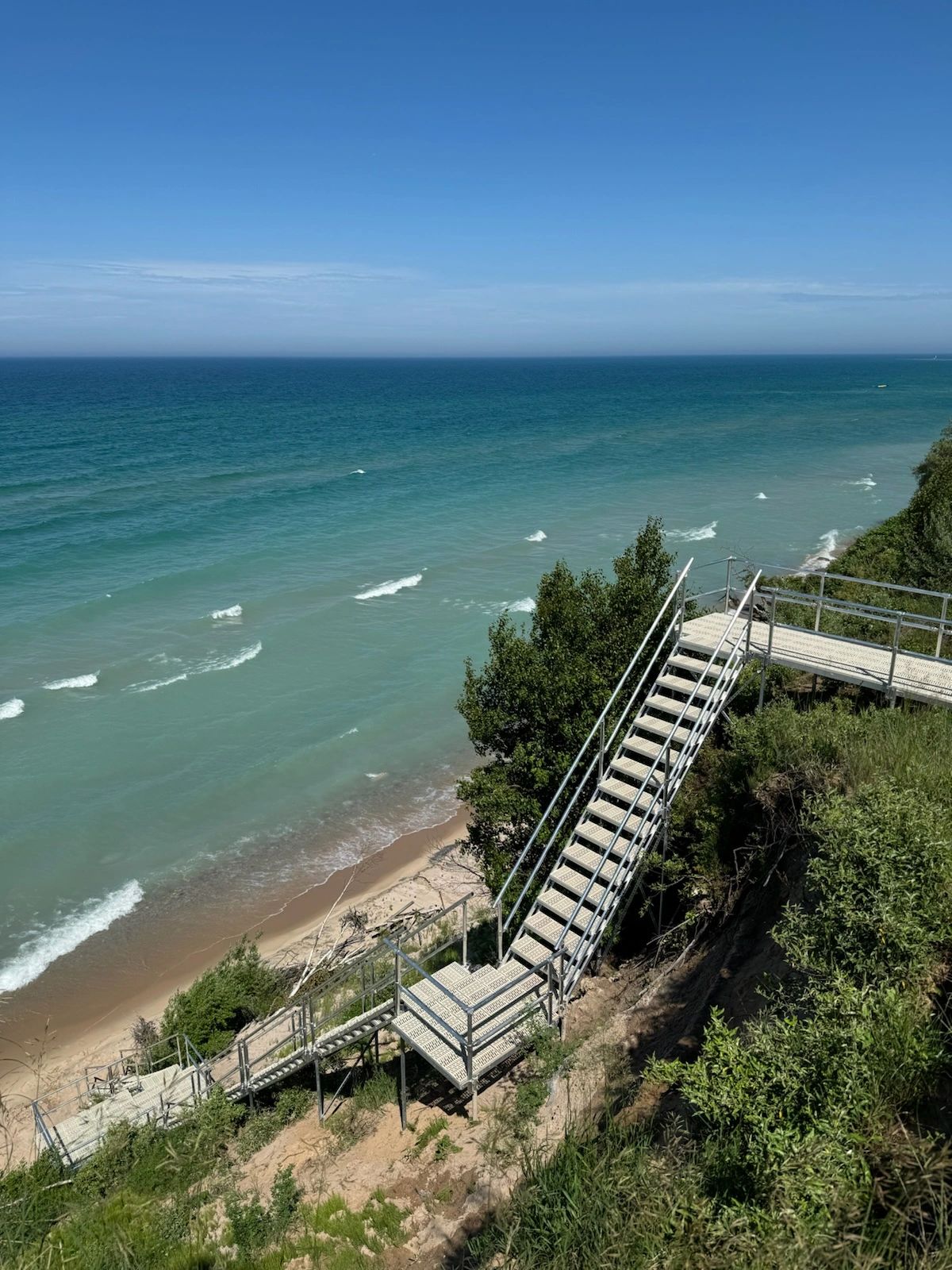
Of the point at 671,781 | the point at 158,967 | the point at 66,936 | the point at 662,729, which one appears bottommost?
the point at 158,967

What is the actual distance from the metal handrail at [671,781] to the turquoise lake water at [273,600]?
1134cm

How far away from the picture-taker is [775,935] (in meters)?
6.84

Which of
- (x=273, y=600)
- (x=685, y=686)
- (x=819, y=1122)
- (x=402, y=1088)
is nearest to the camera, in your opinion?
(x=819, y=1122)

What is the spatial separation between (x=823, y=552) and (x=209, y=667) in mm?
30743

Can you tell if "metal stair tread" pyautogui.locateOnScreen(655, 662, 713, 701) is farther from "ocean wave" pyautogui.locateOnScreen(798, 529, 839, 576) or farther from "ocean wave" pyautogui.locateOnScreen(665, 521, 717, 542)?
"ocean wave" pyautogui.locateOnScreen(665, 521, 717, 542)

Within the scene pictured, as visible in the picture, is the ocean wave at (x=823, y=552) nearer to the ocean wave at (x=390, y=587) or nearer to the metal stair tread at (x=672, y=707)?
the ocean wave at (x=390, y=587)

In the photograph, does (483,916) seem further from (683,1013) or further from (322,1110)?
(683,1013)

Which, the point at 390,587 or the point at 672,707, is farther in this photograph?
the point at 390,587

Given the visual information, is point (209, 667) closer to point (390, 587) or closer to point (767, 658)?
point (390, 587)

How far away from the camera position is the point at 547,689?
12.2 meters

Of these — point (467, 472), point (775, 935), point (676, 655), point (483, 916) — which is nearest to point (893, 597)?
point (676, 655)

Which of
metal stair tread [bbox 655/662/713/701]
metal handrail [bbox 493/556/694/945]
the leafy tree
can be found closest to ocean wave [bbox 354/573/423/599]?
the leafy tree

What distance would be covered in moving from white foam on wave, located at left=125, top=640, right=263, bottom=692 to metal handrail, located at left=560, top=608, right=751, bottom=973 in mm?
21278

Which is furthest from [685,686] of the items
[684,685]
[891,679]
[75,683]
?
[75,683]
